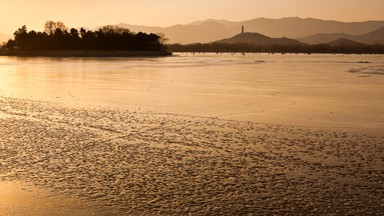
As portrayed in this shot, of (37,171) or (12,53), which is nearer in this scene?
(37,171)

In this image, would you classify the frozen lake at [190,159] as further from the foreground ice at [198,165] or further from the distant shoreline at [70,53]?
the distant shoreline at [70,53]

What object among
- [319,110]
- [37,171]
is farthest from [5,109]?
[319,110]

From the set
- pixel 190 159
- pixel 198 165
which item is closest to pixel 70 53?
pixel 190 159

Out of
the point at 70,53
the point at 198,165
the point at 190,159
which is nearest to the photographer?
the point at 198,165

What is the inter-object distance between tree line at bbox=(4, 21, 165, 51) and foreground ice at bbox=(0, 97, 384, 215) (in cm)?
14777

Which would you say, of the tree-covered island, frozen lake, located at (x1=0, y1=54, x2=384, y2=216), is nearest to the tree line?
the tree-covered island

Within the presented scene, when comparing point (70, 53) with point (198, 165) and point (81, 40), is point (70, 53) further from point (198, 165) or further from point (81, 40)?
point (198, 165)

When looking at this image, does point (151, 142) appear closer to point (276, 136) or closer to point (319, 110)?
point (276, 136)

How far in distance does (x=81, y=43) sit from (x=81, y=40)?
3.66ft

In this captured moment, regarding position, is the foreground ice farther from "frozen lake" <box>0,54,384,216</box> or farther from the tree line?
the tree line

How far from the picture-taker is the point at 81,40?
15950 centimetres

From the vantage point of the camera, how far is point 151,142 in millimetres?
11195

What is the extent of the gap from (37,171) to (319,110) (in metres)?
12.4

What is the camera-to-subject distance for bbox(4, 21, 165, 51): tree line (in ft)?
517
